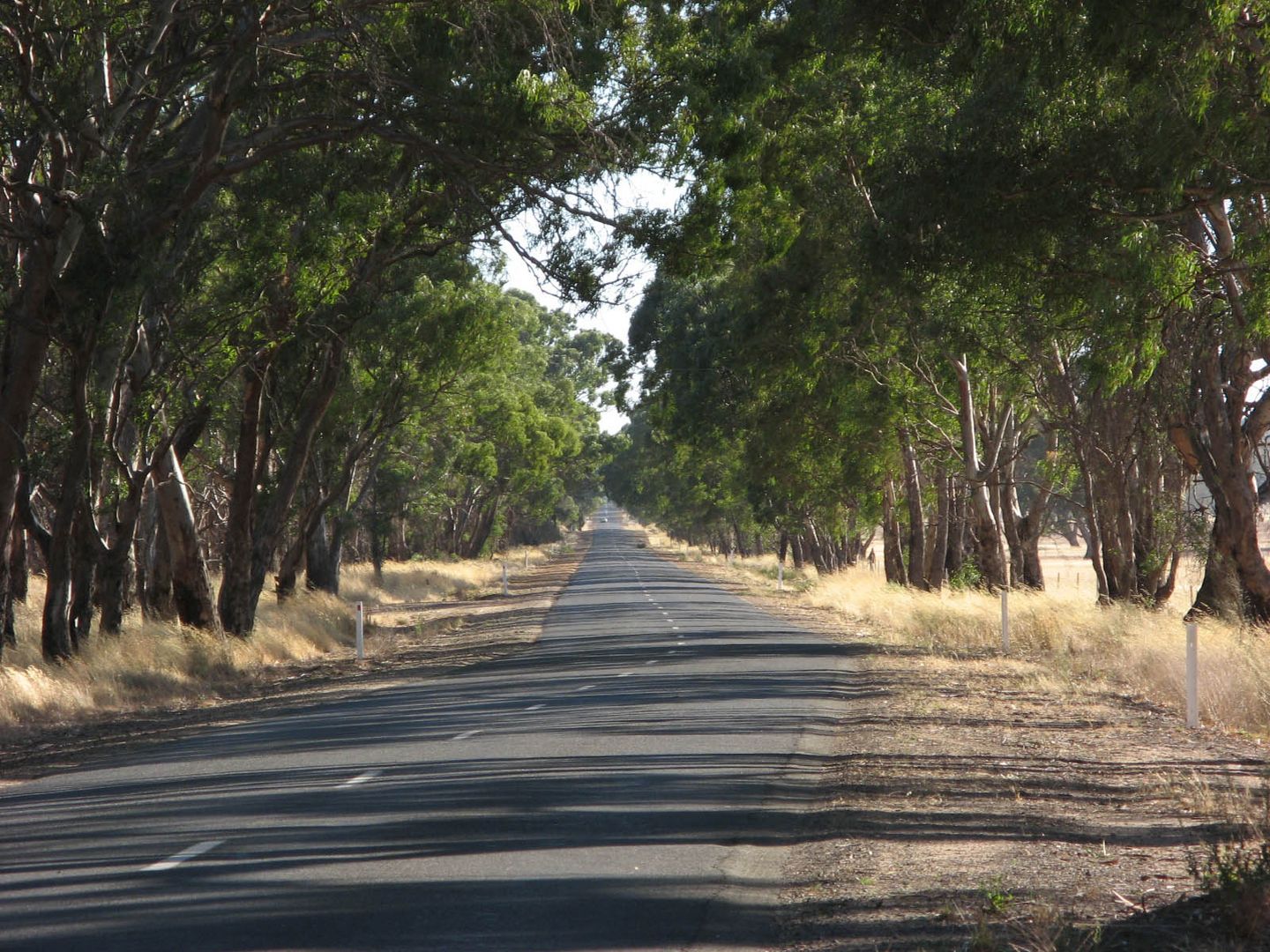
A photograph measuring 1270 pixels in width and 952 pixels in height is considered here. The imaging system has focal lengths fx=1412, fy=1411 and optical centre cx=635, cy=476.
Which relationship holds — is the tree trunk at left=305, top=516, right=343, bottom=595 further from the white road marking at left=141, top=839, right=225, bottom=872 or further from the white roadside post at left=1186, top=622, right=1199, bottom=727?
the white road marking at left=141, top=839, right=225, bottom=872

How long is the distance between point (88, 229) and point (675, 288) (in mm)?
23267

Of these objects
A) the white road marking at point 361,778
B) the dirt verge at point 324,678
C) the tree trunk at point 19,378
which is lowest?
the dirt verge at point 324,678

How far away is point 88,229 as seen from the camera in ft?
53.5

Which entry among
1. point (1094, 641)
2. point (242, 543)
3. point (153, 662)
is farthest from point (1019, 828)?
point (242, 543)

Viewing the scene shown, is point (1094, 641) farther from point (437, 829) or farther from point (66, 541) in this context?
point (66, 541)

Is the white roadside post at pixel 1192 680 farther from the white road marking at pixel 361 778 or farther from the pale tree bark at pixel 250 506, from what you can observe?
the pale tree bark at pixel 250 506

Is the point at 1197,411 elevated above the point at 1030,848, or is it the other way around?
the point at 1197,411

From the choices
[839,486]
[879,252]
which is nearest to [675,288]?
[839,486]

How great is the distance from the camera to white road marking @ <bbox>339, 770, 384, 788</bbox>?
1110cm

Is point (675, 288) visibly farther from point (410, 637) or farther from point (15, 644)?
point (15, 644)

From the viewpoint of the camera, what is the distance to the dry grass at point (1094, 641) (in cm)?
1502

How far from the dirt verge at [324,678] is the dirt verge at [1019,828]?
7760 mm

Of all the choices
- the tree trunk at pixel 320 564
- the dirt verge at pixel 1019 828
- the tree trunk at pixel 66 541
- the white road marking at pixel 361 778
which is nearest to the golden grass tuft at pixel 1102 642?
the dirt verge at pixel 1019 828

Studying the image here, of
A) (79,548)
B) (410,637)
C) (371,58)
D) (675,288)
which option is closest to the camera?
(371,58)
